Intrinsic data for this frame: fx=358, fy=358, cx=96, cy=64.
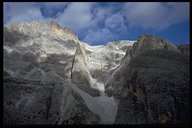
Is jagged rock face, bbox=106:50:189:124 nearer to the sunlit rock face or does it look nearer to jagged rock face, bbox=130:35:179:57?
the sunlit rock face

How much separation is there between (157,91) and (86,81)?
43.9m

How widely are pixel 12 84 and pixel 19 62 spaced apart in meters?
18.5

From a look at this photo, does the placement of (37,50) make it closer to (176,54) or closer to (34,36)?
(34,36)

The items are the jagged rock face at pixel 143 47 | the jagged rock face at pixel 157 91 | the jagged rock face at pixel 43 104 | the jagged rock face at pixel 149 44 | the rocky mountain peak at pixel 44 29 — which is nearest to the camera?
the jagged rock face at pixel 157 91

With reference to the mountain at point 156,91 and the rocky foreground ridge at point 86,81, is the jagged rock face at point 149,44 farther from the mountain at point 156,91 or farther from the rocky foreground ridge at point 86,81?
the mountain at point 156,91

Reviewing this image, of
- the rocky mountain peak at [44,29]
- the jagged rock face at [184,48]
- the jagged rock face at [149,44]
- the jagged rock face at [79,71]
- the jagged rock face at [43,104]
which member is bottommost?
the jagged rock face at [43,104]

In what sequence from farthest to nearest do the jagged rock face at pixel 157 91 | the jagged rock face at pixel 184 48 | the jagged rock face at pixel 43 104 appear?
the jagged rock face at pixel 184 48 < the jagged rock face at pixel 43 104 < the jagged rock face at pixel 157 91

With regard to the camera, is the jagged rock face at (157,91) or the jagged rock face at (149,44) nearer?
the jagged rock face at (157,91)

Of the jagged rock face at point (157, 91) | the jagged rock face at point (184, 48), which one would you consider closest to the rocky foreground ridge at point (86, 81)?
the jagged rock face at point (157, 91)

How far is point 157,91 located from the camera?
50625 millimetres

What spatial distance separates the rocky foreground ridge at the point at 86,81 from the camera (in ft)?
164

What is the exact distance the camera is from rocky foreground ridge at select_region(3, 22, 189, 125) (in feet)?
164

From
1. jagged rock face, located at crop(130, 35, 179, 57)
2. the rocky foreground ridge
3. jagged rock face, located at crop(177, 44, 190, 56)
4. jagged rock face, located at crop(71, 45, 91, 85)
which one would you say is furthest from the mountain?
jagged rock face, located at crop(71, 45, 91, 85)

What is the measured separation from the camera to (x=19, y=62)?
279 feet
